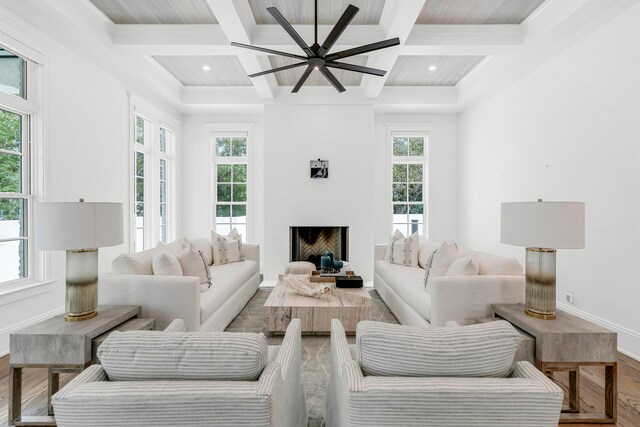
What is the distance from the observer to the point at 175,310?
2371 millimetres

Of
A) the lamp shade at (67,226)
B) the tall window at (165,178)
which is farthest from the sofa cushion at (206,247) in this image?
the lamp shade at (67,226)

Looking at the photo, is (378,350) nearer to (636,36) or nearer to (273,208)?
(636,36)

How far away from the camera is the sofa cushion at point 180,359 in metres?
1.04

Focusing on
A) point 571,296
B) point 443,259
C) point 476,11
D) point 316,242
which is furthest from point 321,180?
point 571,296

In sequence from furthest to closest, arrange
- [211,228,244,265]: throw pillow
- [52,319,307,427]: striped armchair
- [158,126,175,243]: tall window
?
[158,126,175,243]: tall window < [211,228,244,265]: throw pillow < [52,319,307,427]: striped armchair

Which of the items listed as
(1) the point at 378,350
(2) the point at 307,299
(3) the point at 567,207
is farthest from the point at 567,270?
(1) the point at 378,350

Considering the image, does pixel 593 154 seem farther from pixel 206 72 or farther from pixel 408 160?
pixel 206 72

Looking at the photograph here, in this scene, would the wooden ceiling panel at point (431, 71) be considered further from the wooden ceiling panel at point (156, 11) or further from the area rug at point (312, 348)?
the area rug at point (312, 348)

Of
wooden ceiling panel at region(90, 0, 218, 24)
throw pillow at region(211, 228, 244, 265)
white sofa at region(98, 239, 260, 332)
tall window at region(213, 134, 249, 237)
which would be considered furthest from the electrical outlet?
tall window at region(213, 134, 249, 237)

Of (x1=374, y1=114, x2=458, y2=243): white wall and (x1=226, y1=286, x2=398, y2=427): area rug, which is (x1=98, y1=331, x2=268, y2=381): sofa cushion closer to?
(x1=226, y1=286, x2=398, y2=427): area rug

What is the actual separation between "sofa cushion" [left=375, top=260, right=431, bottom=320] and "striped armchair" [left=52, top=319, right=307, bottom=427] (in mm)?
1793

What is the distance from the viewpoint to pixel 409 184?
6.23m

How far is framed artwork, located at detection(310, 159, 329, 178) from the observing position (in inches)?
218

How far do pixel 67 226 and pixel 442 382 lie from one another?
2.07m
